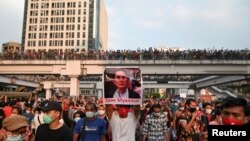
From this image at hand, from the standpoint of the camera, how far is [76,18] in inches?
5276

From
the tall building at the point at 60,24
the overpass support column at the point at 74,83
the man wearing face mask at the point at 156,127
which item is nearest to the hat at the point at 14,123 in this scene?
the man wearing face mask at the point at 156,127

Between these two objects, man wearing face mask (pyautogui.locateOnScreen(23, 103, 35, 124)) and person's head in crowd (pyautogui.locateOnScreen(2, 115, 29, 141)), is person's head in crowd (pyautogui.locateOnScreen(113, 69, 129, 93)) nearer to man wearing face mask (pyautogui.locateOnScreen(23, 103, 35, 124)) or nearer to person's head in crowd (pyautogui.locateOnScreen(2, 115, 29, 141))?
person's head in crowd (pyautogui.locateOnScreen(2, 115, 29, 141))

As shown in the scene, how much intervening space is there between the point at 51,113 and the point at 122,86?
1.31 metres

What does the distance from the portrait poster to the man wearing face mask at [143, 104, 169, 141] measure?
2381 millimetres

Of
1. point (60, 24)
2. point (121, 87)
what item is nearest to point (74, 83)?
point (121, 87)

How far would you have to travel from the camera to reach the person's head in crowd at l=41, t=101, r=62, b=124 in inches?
216

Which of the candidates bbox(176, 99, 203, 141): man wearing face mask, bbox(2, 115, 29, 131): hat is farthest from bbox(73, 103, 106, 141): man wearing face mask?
bbox(176, 99, 203, 141): man wearing face mask

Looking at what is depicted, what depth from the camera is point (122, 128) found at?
6.47 metres

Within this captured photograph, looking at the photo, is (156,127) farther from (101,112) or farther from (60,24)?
(60,24)

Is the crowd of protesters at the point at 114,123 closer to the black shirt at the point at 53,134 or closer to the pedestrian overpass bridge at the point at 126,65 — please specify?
the black shirt at the point at 53,134

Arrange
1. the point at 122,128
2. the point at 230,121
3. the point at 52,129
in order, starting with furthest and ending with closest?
the point at 122,128 → the point at 52,129 → the point at 230,121

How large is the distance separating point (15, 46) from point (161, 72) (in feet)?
372

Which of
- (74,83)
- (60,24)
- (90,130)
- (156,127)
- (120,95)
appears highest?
(60,24)

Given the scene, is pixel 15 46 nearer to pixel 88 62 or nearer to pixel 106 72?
pixel 88 62
